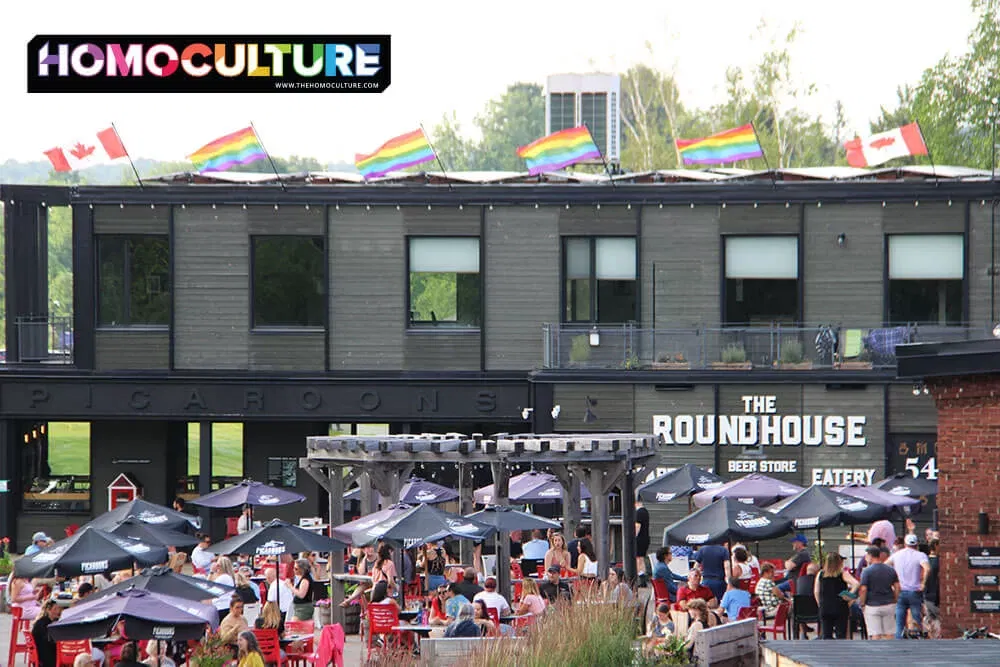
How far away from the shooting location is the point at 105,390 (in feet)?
113

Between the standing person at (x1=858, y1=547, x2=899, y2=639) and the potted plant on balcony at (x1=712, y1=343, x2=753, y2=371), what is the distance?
12.4 metres

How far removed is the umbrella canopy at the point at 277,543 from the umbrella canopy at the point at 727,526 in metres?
4.64

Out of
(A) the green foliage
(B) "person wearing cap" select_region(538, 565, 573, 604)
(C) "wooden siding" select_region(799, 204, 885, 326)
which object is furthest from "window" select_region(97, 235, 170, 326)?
(B) "person wearing cap" select_region(538, 565, 573, 604)

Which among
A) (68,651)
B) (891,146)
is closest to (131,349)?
(68,651)

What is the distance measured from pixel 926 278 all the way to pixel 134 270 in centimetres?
1691

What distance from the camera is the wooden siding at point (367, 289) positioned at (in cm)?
3406

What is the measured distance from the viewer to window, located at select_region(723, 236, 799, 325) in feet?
108

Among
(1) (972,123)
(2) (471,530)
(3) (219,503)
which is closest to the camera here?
(2) (471,530)

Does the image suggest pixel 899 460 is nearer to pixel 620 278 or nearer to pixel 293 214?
pixel 620 278

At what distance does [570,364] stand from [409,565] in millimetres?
9293

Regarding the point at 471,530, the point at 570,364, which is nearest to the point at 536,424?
the point at 570,364

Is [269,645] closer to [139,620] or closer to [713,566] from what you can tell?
[139,620]

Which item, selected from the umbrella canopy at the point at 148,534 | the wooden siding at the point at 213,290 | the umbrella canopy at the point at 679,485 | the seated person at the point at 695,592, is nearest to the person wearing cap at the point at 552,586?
the seated person at the point at 695,592

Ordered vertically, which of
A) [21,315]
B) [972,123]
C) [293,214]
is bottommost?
[21,315]
